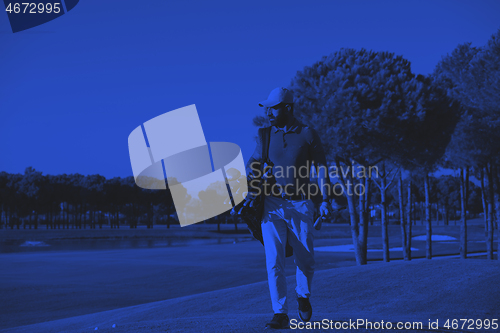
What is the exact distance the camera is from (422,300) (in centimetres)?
801

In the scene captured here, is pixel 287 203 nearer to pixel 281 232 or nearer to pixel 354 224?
pixel 281 232

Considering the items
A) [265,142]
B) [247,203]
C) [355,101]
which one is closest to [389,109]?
[355,101]

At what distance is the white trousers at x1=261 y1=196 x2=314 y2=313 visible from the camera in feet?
15.2

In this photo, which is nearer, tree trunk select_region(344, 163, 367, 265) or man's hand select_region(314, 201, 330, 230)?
man's hand select_region(314, 201, 330, 230)

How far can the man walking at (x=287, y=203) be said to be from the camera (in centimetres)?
464

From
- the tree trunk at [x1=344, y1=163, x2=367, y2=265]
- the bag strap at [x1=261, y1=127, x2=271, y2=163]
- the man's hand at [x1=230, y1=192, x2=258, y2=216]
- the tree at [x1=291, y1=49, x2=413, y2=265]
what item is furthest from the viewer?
the tree trunk at [x1=344, y1=163, x2=367, y2=265]

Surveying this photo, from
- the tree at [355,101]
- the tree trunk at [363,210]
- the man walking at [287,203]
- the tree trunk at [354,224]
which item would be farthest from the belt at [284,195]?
the tree trunk at [363,210]

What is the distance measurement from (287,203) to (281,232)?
30 cm

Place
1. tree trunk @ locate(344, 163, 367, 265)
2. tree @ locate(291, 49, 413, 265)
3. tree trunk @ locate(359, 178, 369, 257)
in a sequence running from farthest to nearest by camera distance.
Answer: tree trunk @ locate(359, 178, 369, 257), tree trunk @ locate(344, 163, 367, 265), tree @ locate(291, 49, 413, 265)

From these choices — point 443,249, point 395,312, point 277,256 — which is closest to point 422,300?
point 395,312

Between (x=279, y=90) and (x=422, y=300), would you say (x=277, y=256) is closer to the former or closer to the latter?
(x=279, y=90)

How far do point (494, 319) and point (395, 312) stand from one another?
1.68 m

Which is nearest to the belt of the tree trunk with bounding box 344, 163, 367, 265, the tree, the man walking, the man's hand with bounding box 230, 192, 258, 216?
the man walking

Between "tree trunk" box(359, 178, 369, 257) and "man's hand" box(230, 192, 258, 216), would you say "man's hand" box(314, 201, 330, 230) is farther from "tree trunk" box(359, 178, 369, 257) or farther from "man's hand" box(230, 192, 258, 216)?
"tree trunk" box(359, 178, 369, 257)
